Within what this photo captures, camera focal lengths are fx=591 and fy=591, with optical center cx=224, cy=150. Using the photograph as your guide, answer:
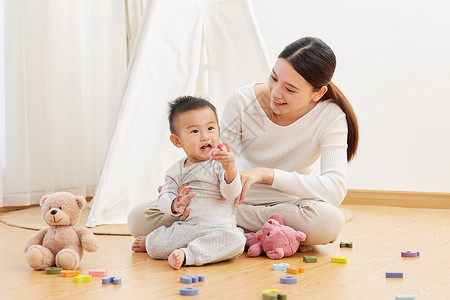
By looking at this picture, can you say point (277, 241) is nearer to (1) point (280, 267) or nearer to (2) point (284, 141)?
(1) point (280, 267)

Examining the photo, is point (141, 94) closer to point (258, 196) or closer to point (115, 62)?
point (258, 196)

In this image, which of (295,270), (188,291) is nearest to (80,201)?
(188,291)

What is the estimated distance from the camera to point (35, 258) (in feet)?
4.70

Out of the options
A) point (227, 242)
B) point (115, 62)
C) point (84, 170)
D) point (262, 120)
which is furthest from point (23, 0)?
point (227, 242)

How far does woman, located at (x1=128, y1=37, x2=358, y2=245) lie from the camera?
1708mm

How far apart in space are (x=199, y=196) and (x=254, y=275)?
0.31 metres

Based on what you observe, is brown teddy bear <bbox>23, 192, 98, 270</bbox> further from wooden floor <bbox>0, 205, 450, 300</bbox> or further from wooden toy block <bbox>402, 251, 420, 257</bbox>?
wooden toy block <bbox>402, 251, 420, 257</bbox>

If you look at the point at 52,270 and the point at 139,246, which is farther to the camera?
the point at 139,246

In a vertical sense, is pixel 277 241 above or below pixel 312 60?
below

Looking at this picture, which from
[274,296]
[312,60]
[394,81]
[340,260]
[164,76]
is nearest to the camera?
[274,296]

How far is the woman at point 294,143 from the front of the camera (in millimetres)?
1708

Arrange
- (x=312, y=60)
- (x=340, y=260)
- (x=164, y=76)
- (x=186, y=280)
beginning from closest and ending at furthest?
(x=186, y=280), (x=340, y=260), (x=312, y=60), (x=164, y=76)

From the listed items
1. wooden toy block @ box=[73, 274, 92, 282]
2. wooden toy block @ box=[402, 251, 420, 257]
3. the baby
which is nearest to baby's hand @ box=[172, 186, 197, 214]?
the baby

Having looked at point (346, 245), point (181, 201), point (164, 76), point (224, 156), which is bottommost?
point (346, 245)
